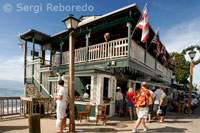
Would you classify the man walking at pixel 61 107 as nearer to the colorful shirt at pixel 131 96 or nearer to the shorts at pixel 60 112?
the shorts at pixel 60 112

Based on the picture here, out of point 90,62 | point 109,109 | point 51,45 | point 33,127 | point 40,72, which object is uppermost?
point 51,45

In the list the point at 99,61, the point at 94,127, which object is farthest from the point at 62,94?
the point at 99,61

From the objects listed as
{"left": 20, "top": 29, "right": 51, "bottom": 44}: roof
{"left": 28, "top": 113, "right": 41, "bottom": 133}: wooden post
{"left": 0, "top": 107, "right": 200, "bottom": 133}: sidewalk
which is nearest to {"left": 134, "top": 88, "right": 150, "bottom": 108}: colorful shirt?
{"left": 0, "top": 107, "right": 200, "bottom": 133}: sidewalk

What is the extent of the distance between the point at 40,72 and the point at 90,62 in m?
4.95

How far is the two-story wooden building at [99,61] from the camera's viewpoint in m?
7.25

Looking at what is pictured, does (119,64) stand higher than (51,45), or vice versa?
(51,45)

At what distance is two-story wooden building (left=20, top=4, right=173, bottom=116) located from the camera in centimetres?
725

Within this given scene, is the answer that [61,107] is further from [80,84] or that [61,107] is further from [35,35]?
[35,35]

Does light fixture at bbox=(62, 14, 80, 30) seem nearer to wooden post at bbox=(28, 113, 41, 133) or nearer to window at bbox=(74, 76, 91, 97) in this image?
wooden post at bbox=(28, 113, 41, 133)

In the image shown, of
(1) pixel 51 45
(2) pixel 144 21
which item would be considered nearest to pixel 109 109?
(2) pixel 144 21

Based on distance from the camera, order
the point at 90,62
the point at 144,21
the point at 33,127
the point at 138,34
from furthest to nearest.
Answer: the point at 138,34, the point at 90,62, the point at 144,21, the point at 33,127

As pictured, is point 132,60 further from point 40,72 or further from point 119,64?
point 40,72

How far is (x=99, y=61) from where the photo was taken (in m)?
7.98

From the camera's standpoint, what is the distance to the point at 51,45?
12391 millimetres
